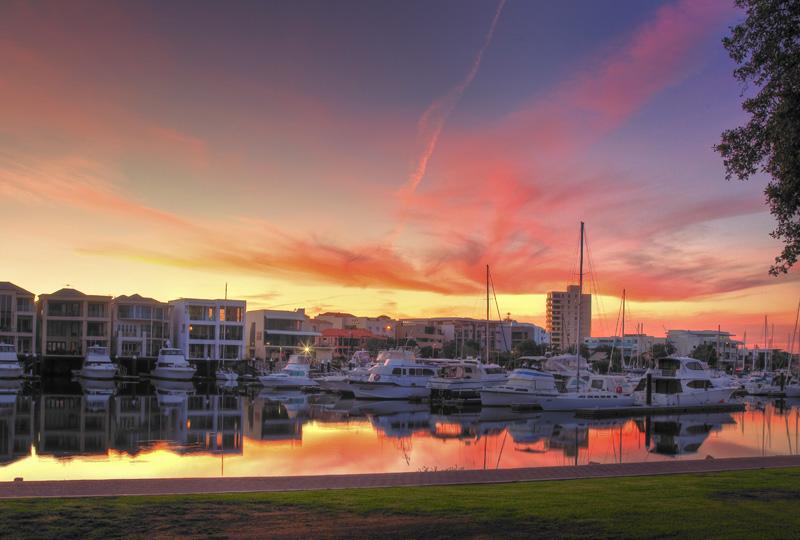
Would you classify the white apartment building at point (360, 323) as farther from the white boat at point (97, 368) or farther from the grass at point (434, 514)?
the grass at point (434, 514)

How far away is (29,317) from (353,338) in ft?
234

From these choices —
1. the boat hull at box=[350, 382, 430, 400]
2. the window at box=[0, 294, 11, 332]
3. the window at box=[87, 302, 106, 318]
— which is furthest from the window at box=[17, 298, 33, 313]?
the boat hull at box=[350, 382, 430, 400]

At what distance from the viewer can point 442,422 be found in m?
45.4

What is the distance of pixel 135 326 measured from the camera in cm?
11444

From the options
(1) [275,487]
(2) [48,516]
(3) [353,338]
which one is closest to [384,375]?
(1) [275,487]

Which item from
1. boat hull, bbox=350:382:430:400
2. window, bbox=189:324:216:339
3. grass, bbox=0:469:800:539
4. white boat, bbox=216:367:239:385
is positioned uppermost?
grass, bbox=0:469:800:539

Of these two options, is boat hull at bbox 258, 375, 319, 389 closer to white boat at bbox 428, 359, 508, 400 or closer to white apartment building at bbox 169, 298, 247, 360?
white boat at bbox 428, 359, 508, 400

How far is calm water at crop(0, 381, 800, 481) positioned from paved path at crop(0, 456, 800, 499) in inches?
266

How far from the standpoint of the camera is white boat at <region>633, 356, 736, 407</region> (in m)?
57.6

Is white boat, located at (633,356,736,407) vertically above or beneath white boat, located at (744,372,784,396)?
above

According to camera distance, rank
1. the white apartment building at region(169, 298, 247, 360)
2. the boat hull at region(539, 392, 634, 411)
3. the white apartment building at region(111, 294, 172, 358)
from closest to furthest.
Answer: the boat hull at region(539, 392, 634, 411) → the white apartment building at region(111, 294, 172, 358) → the white apartment building at region(169, 298, 247, 360)

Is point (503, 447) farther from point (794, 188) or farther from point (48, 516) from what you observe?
point (48, 516)

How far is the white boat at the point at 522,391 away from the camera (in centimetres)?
5303

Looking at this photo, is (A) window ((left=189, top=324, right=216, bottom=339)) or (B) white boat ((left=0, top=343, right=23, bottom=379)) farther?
(A) window ((left=189, top=324, right=216, bottom=339))
